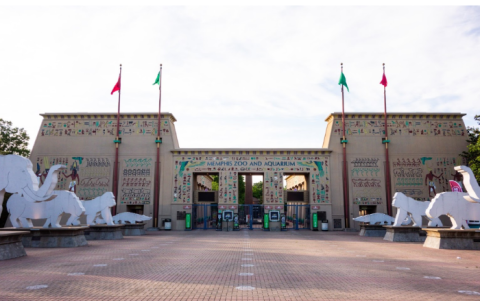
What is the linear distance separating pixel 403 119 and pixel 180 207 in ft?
72.8

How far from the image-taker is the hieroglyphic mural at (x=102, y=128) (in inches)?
1475

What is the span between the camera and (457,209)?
744 inches

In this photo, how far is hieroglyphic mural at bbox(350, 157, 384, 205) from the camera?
35.7m

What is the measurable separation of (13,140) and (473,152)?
41416mm

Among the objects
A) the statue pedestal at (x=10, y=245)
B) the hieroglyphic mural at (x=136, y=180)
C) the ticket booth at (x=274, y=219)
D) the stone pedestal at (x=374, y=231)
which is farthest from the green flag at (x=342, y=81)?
the statue pedestal at (x=10, y=245)

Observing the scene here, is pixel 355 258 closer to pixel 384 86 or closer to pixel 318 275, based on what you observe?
pixel 318 275

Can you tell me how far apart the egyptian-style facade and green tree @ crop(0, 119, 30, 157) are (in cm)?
116

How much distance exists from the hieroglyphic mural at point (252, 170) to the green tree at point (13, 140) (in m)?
14.4

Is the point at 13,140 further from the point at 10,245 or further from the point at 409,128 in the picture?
the point at 409,128

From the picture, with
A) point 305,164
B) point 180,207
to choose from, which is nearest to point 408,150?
point 305,164

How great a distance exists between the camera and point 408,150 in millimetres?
36375

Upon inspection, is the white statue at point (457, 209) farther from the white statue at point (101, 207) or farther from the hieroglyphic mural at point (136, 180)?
the hieroglyphic mural at point (136, 180)

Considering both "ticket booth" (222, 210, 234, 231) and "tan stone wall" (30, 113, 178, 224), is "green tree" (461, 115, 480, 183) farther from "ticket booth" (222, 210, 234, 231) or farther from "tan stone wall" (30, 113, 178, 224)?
"tan stone wall" (30, 113, 178, 224)

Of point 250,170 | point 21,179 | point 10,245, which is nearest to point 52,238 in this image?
point 21,179
